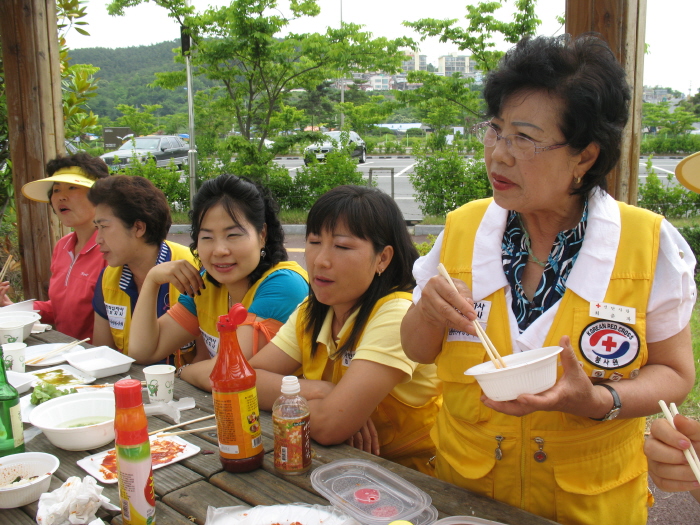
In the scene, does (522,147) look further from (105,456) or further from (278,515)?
(105,456)

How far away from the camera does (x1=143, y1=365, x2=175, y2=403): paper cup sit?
2047 millimetres

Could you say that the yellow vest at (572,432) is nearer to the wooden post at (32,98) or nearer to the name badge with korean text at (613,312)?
the name badge with korean text at (613,312)

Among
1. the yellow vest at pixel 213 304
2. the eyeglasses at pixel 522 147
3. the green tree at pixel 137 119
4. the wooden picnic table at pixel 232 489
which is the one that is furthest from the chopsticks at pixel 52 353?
the green tree at pixel 137 119

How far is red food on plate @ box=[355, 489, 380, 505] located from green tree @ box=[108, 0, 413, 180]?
10455 millimetres

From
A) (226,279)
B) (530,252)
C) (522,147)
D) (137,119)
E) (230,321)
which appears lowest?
(226,279)

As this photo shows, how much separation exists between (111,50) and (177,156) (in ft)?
129

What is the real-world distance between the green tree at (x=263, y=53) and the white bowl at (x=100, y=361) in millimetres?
9237

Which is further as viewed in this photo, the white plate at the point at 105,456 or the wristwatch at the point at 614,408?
the white plate at the point at 105,456

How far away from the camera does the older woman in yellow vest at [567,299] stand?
143 cm

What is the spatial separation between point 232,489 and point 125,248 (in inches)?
78.9

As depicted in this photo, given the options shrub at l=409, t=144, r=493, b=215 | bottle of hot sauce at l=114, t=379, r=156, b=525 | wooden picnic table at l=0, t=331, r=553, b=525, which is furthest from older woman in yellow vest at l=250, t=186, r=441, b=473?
shrub at l=409, t=144, r=493, b=215

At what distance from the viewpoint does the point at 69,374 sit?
7.92 ft

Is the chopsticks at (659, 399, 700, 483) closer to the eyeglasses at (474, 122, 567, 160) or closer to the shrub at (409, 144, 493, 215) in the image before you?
the eyeglasses at (474, 122, 567, 160)

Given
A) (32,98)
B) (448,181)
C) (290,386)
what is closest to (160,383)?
(290,386)
